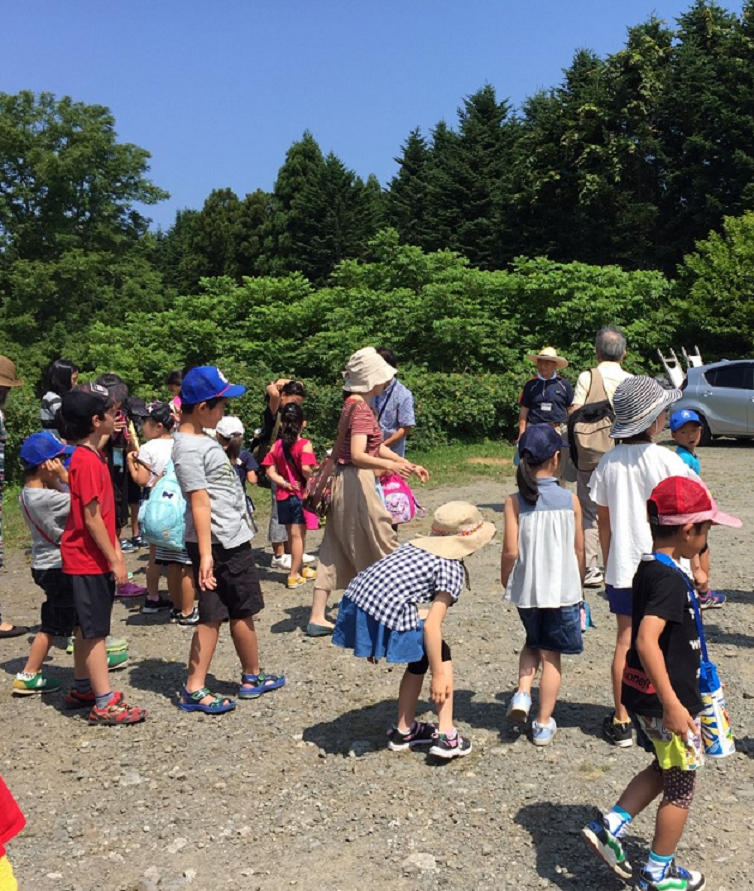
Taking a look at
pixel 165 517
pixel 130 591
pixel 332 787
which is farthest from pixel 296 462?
pixel 332 787

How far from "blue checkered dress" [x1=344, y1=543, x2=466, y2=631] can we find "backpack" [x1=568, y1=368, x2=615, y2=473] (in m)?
2.72

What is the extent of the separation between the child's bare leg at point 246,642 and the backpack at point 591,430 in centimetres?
288

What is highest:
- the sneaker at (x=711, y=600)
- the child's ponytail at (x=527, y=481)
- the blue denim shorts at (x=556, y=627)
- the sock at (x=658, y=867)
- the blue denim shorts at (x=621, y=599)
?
the child's ponytail at (x=527, y=481)

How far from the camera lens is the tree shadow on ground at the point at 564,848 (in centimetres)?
335

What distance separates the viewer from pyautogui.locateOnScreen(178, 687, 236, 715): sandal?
16.6 feet

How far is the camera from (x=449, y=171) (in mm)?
42031

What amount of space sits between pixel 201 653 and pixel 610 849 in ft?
8.32

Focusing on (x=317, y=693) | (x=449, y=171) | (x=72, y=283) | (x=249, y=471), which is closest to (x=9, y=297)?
(x=72, y=283)

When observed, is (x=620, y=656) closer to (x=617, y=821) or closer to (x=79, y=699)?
(x=617, y=821)

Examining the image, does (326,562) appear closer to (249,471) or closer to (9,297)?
(249,471)

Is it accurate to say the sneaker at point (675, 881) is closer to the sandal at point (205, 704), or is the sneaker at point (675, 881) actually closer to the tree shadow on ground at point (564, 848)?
the tree shadow on ground at point (564, 848)

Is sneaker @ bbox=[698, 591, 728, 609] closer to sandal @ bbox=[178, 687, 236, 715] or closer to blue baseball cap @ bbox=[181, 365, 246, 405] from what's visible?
sandal @ bbox=[178, 687, 236, 715]

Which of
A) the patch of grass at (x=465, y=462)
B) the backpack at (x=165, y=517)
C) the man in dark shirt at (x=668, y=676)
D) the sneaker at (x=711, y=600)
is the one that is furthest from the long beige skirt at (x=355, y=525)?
the patch of grass at (x=465, y=462)

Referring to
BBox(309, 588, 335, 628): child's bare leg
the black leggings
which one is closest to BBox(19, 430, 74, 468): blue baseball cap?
BBox(309, 588, 335, 628): child's bare leg
